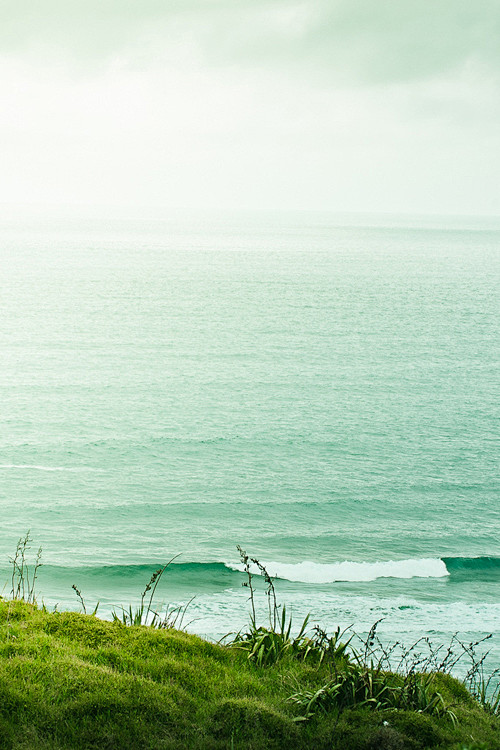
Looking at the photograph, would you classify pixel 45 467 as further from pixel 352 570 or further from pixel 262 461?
pixel 352 570

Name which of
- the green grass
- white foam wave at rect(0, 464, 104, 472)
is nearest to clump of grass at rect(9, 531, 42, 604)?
the green grass

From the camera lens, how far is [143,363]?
42.4 m

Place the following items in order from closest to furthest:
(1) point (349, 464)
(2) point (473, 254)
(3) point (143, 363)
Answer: (1) point (349, 464) < (3) point (143, 363) < (2) point (473, 254)

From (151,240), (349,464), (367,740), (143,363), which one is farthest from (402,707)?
(151,240)

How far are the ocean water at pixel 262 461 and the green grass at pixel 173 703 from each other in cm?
848

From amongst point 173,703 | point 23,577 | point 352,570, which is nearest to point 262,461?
point 352,570

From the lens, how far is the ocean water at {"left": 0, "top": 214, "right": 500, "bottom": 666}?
1880 cm

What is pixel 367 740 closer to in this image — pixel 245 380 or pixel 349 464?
pixel 349 464

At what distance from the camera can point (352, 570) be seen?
19.5m

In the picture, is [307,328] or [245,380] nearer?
[245,380]

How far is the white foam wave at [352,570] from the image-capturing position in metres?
19.1

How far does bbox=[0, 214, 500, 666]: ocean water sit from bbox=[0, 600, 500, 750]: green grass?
8482 millimetres

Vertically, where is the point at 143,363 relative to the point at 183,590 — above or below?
above

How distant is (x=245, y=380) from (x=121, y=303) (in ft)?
103
